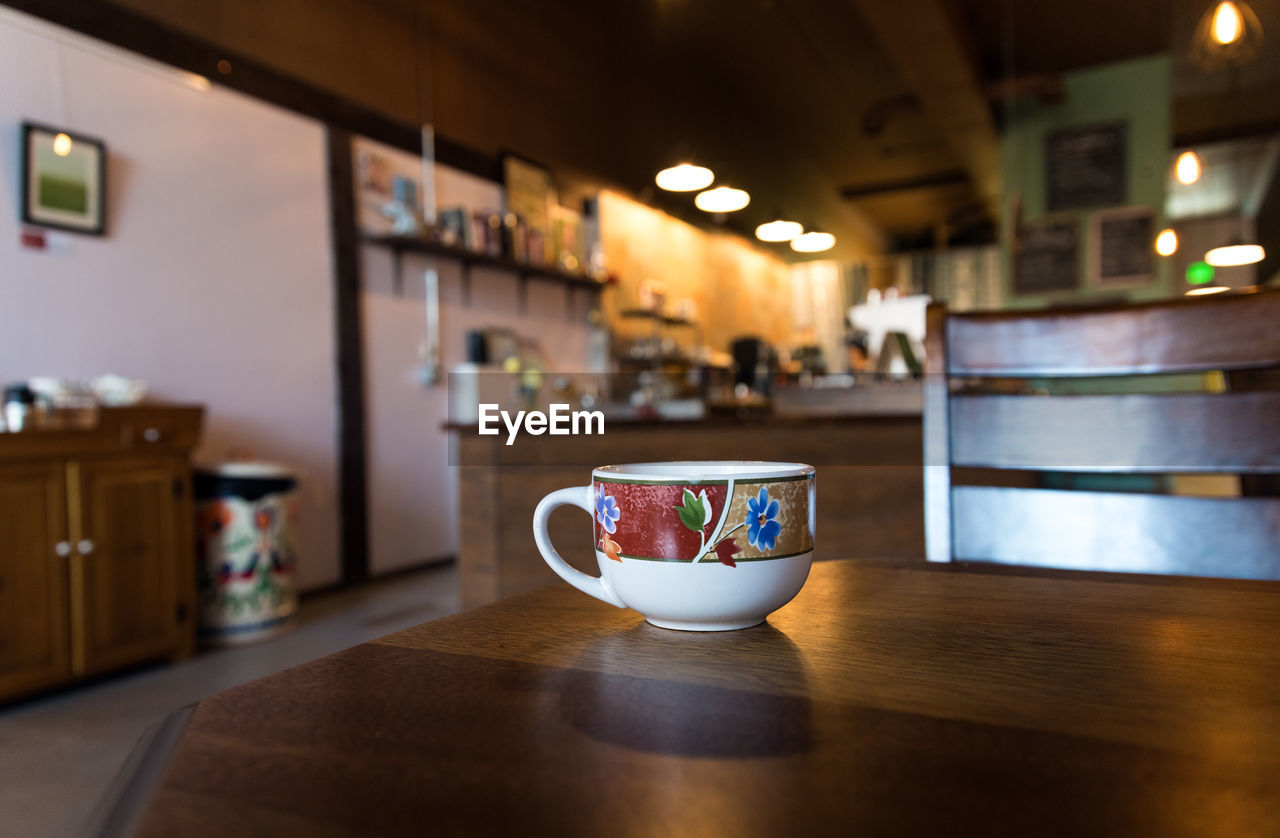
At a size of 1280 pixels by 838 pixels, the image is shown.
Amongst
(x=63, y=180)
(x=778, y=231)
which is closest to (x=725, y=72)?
(x=778, y=231)

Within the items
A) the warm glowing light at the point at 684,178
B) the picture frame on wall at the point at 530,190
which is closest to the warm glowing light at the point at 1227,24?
the warm glowing light at the point at 684,178

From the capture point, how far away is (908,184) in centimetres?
871

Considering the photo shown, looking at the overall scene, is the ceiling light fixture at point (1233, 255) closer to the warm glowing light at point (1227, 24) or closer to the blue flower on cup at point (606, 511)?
the warm glowing light at point (1227, 24)

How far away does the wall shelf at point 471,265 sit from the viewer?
4805 millimetres

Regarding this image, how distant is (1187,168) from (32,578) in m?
6.63

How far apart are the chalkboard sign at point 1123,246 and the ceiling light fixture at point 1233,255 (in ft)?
1.63

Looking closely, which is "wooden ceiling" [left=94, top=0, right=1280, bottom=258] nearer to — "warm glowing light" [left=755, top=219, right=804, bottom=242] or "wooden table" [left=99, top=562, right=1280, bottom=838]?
"warm glowing light" [left=755, top=219, right=804, bottom=242]

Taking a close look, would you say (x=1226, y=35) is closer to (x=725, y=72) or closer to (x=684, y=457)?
(x=684, y=457)

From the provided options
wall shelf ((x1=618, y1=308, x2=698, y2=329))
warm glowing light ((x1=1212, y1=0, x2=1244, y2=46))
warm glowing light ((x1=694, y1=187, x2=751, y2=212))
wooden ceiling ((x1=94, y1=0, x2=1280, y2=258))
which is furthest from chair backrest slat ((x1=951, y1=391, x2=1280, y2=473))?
warm glowing light ((x1=694, y1=187, x2=751, y2=212))

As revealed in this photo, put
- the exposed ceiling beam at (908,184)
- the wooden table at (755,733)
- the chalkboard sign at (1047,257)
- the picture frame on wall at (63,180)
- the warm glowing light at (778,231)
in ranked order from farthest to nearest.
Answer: the exposed ceiling beam at (908,184)
the warm glowing light at (778,231)
the chalkboard sign at (1047,257)
the picture frame on wall at (63,180)
the wooden table at (755,733)

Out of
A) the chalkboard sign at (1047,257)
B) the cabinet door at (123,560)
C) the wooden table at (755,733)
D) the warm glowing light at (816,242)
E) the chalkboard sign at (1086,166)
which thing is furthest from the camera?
the warm glowing light at (816,242)

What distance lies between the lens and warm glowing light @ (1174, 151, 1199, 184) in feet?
17.9

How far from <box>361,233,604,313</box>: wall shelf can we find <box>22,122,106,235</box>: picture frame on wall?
1484 mm

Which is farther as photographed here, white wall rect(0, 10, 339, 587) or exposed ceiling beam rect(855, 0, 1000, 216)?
exposed ceiling beam rect(855, 0, 1000, 216)
